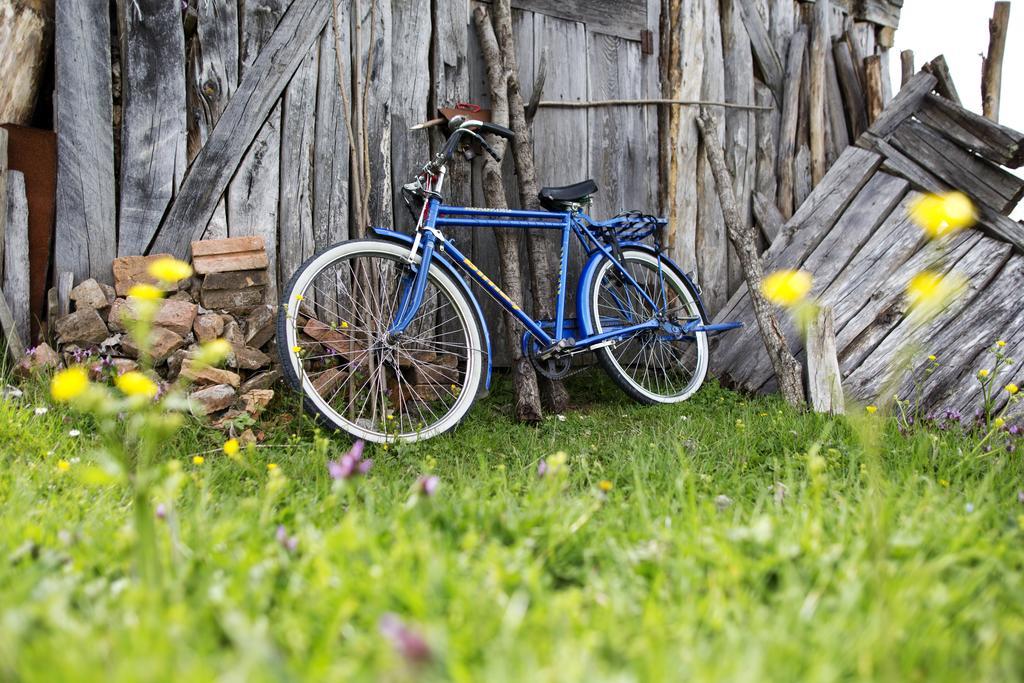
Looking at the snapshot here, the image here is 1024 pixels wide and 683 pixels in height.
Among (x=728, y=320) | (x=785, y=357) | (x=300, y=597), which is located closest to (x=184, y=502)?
(x=300, y=597)

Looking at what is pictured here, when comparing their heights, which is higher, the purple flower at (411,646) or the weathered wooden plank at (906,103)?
the weathered wooden plank at (906,103)

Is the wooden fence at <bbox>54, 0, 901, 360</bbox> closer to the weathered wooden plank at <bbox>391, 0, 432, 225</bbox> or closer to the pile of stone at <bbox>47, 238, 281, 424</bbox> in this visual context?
the weathered wooden plank at <bbox>391, 0, 432, 225</bbox>

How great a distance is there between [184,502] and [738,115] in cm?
435

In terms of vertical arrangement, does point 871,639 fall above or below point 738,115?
below

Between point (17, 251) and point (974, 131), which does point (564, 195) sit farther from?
point (17, 251)

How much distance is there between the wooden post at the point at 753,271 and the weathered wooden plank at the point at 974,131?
1261mm

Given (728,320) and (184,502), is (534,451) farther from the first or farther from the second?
(728,320)

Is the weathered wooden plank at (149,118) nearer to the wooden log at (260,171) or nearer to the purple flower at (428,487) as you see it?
the wooden log at (260,171)

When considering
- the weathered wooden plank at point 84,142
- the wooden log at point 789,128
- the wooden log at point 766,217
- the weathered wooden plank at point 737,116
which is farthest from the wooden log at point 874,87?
the weathered wooden plank at point 84,142

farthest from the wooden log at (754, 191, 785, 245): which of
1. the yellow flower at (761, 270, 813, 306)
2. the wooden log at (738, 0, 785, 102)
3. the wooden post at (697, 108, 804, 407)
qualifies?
the yellow flower at (761, 270, 813, 306)

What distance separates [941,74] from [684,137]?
1631 mm

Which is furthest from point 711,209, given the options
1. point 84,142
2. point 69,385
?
point 69,385

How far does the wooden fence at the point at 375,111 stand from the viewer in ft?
11.1

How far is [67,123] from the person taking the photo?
130 inches
